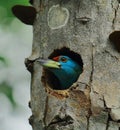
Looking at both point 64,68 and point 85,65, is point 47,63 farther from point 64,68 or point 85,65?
point 64,68

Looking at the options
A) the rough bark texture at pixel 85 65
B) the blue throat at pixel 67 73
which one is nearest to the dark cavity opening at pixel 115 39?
the rough bark texture at pixel 85 65

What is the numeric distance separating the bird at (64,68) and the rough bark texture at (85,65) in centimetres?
13

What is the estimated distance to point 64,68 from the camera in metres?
4.88

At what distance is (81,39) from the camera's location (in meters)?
4.33

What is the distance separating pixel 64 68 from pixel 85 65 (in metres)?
0.72

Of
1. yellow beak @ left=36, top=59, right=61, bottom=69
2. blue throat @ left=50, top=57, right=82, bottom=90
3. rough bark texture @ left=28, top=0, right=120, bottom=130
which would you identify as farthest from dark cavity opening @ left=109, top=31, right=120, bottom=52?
blue throat @ left=50, top=57, right=82, bottom=90

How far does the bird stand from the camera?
4524mm

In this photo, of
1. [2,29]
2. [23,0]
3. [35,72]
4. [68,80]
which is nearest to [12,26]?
[2,29]

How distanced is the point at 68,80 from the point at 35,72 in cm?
66

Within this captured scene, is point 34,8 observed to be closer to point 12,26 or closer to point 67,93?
point 67,93

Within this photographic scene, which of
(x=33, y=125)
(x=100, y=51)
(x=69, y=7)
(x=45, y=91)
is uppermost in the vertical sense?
(x=69, y=7)

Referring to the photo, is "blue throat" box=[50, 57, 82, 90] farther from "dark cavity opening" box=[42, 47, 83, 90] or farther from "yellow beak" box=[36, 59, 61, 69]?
"yellow beak" box=[36, 59, 61, 69]

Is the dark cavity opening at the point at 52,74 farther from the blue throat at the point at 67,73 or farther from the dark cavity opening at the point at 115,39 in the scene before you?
the dark cavity opening at the point at 115,39

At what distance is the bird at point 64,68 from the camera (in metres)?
4.52
